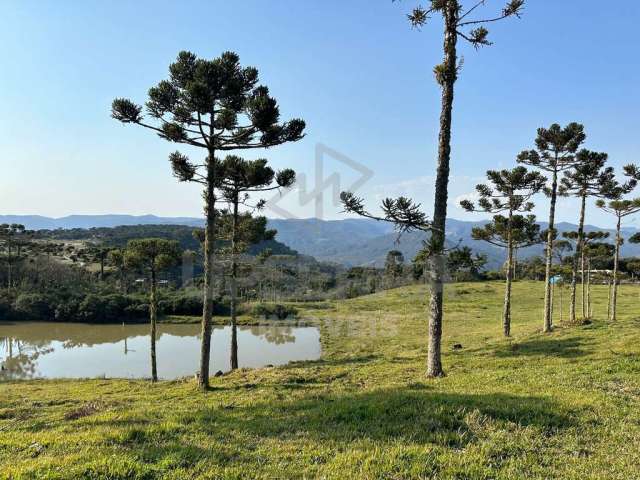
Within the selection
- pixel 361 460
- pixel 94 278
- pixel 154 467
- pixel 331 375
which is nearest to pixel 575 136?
pixel 331 375

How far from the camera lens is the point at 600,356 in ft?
42.7

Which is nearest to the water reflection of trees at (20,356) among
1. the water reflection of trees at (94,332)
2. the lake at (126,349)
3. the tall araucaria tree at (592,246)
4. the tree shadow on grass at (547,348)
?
the lake at (126,349)

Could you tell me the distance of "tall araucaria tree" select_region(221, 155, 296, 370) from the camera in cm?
1944

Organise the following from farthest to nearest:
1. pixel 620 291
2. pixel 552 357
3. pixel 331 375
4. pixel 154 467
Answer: pixel 620 291 → pixel 331 375 → pixel 552 357 → pixel 154 467

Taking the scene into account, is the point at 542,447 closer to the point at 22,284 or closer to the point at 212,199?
the point at 212,199

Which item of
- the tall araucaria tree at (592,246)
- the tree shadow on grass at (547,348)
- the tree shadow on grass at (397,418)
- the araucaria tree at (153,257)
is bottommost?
the tree shadow on grass at (547,348)

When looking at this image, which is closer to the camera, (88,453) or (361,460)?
(361,460)

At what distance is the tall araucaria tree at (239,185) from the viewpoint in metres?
19.4

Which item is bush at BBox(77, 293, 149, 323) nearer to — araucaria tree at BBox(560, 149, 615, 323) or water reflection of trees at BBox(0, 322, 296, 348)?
water reflection of trees at BBox(0, 322, 296, 348)

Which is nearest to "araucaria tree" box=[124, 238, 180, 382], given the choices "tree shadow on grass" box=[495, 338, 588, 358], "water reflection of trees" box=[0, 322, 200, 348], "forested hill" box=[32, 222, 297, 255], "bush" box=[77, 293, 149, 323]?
"tree shadow on grass" box=[495, 338, 588, 358]

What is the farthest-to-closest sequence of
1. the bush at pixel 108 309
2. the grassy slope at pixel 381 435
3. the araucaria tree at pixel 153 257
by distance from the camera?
the bush at pixel 108 309
the araucaria tree at pixel 153 257
the grassy slope at pixel 381 435

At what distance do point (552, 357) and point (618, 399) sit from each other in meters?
7.66

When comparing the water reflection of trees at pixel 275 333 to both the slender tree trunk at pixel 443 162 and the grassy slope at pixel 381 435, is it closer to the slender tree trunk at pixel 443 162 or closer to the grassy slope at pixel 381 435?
the slender tree trunk at pixel 443 162

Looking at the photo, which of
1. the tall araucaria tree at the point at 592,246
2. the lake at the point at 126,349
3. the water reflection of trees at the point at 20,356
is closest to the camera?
the tall araucaria tree at the point at 592,246
